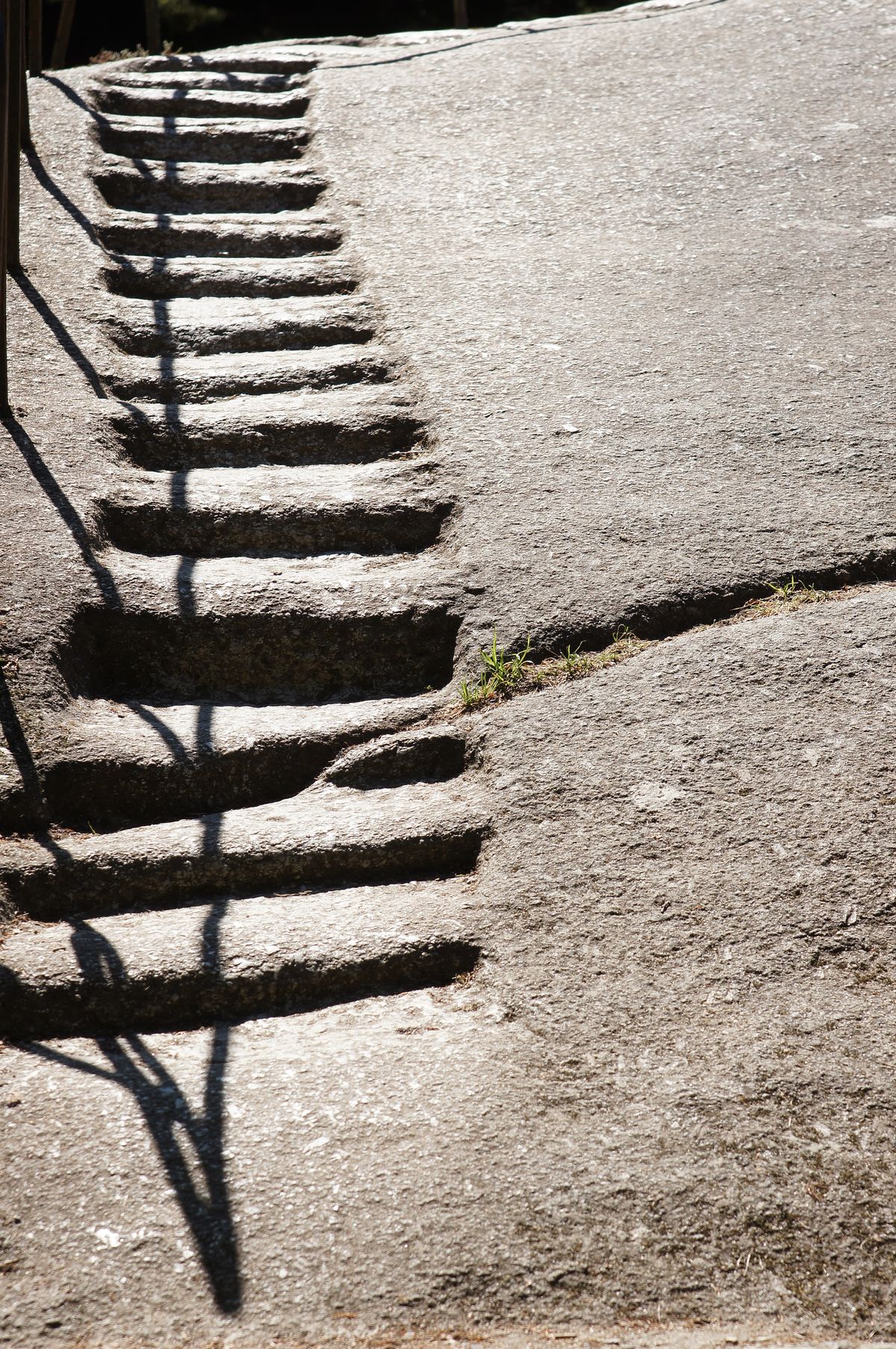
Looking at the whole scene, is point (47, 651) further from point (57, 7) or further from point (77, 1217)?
point (57, 7)

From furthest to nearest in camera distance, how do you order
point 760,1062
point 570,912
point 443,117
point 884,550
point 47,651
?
1. point 443,117
2. point 884,550
3. point 47,651
4. point 570,912
5. point 760,1062

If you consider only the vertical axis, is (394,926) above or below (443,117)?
below

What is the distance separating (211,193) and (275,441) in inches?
64.7

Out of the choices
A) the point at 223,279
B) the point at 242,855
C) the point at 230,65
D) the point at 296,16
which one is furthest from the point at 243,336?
the point at 296,16

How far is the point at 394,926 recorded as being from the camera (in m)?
1.79

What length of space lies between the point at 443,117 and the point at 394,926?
3812 millimetres

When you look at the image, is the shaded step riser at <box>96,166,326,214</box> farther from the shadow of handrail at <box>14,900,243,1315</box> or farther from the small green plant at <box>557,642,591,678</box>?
the shadow of handrail at <box>14,900,243,1315</box>

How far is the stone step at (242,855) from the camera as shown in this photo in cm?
184

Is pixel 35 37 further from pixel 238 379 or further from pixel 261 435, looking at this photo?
pixel 261 435

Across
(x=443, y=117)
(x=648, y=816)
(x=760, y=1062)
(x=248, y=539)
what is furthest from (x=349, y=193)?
(x=760, y=1062)

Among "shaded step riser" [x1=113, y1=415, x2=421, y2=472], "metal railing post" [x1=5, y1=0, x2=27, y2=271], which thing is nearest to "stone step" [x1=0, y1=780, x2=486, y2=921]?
"shaded step riser" [x1=113, y1=415, x2=421, y2=472]

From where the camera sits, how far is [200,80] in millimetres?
4656

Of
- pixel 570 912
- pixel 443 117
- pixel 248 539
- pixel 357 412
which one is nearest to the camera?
pixel 570 912

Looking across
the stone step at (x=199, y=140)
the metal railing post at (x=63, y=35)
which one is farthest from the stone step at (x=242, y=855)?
the metal railing post at (x=63, y=35)
